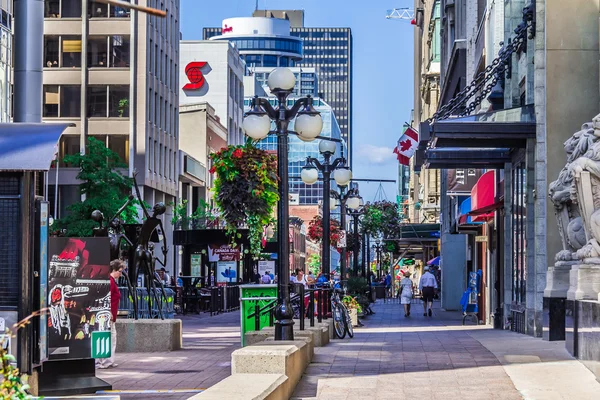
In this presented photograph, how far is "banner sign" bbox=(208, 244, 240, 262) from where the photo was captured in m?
49.4

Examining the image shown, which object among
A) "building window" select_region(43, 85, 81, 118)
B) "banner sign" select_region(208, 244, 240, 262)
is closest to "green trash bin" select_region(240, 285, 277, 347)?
"banner sign" select_region(208, 244, 240, 262)

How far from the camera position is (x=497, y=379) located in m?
14.0

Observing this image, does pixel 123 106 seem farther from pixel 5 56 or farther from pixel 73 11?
pixel 5 56

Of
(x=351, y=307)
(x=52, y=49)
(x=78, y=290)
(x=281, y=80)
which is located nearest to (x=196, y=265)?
(x=52, y=49)

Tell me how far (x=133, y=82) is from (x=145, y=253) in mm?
49760

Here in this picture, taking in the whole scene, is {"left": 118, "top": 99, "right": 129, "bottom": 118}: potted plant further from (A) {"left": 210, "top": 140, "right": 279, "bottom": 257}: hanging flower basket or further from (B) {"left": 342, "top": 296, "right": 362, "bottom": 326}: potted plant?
(B) {"left": 342, "top": 296, "right": 362, "bottom": 326}: potted plant

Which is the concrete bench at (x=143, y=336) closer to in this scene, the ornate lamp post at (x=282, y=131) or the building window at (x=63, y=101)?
the ornate lamp post at (x=282, y=131)

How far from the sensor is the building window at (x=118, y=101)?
70.6 meters

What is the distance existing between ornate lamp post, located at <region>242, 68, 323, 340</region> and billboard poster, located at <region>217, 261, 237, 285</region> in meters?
33.5

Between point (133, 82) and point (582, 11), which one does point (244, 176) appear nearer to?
point (582, 11)

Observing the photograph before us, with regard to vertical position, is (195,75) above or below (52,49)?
above

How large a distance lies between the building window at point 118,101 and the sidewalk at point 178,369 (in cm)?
4488

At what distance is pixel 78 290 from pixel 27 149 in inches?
201

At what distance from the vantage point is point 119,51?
70.9 metres
